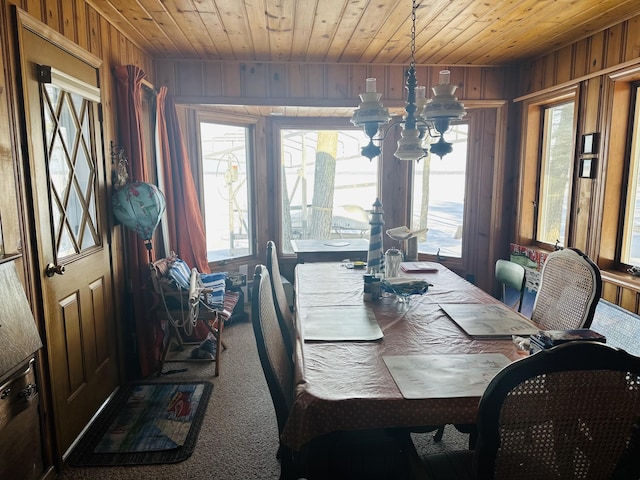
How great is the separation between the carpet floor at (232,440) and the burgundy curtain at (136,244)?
27cm

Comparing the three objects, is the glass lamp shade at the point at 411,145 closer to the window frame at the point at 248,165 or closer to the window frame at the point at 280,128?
the window frame at the point at 280,128

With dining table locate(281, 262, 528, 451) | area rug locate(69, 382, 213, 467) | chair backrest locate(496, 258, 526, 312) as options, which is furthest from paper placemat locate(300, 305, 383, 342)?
chair backrest locate(496, 258, 526, 312)

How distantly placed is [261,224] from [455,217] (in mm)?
1996

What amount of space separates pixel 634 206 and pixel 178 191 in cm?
334

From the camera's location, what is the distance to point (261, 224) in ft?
14.5

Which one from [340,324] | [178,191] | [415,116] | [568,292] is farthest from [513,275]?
[178,191]

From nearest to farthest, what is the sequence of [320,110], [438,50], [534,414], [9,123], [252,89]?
[534,414], [9,123], [438,50], [252,89], [320,110]

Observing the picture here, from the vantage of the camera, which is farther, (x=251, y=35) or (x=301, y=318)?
(x=251, y=35)

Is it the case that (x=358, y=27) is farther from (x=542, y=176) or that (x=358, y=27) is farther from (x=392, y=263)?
(x=542, y=176)

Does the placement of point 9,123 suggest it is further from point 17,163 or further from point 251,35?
point 251,35

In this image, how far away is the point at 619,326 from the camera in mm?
2637

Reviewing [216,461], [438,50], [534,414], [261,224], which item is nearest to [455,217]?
[438,50]

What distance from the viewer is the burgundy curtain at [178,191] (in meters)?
3.38

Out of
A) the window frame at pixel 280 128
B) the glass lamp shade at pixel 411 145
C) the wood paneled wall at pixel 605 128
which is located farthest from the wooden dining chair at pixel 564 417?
the window frame at pixel 280 128
